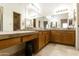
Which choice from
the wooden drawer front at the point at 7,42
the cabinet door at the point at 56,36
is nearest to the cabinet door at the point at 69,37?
the cabinet door at the point at 56,36

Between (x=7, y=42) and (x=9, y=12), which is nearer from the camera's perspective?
(x=7, y=42)

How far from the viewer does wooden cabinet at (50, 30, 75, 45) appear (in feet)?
17.9

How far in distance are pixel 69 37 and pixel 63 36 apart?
14.2 inches

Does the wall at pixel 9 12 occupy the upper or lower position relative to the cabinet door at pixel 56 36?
upper

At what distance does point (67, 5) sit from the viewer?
655cm

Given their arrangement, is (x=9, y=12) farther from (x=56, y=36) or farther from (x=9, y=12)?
(x=56, y=36)

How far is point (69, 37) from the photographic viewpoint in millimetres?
5551

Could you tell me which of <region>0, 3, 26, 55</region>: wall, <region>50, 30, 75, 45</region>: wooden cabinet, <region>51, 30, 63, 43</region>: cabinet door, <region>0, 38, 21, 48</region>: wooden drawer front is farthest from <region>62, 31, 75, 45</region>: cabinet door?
<region>0, 38, 21, 48</region>: wooden drawer front

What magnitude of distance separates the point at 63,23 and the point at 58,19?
450 millimetres

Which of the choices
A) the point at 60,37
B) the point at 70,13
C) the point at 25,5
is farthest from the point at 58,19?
the point at 25,5

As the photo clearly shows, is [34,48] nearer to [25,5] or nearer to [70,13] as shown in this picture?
[25,5]

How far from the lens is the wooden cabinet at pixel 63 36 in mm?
5470

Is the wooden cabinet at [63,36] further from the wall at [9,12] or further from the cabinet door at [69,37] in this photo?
the wall at [9,12]

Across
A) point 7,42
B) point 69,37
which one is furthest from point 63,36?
point 7,42
